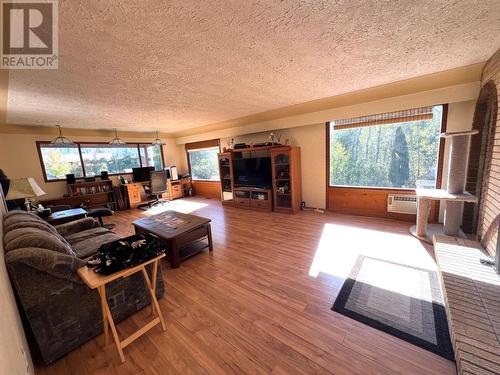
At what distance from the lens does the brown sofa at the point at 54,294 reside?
1289 millimetres

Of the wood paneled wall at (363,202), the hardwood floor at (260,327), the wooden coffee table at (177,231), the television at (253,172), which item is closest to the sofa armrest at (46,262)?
the hardwood floor at (260,327)

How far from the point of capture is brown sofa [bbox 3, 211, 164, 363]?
1289 millimetres

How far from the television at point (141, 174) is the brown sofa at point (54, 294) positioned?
444 cm

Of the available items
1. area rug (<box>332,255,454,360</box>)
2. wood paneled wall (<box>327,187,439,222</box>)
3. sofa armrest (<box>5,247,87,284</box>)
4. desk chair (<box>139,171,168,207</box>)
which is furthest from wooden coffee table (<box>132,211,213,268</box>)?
desk chair (<box>139,171,168,207</box>)

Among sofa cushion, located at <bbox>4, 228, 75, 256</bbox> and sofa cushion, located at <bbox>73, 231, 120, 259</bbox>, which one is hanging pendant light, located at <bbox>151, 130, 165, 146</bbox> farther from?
sofa cushion, located at <bbox>4, 228, 75, 256</bbox>

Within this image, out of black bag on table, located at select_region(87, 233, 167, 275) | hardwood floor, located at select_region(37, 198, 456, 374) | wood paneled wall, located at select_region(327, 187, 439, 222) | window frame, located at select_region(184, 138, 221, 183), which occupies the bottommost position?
hardwood floor, located at select_region(37, 198, 456, 374)

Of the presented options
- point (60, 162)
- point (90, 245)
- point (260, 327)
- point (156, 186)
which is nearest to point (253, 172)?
point (156, 186)

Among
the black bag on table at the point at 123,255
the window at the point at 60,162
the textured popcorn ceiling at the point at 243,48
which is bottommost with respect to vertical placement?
the black bag on table at the point at 123,255

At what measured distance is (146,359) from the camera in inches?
54.0

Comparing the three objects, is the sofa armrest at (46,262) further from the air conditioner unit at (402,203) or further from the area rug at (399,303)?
the air conditioner unit at (402,203)

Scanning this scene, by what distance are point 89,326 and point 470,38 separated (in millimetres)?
4040

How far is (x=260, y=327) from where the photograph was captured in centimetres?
157

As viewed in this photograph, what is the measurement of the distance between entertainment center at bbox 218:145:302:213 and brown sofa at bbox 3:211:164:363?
11.1 ft

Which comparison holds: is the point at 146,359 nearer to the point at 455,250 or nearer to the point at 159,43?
the point at 159,43
